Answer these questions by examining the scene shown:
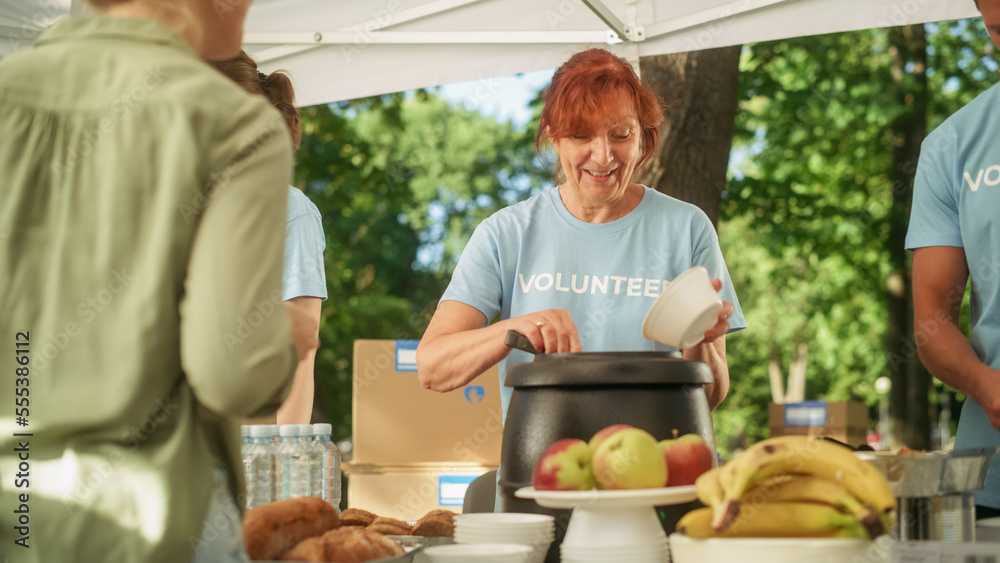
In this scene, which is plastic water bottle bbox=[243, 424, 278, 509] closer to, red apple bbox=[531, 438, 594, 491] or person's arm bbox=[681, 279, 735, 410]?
red apple bbox=[531, 438, 594, 491]

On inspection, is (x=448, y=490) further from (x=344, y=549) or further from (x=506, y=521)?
(x=344, y=549)

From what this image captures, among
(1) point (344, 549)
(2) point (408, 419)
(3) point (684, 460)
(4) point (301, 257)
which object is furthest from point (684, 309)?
(2) point (408, 419)

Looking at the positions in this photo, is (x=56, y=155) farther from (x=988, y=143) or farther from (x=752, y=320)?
(x=752, y=320)

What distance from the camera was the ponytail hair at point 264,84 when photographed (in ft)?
9.21

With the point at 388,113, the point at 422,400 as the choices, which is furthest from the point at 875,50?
the point at 422,400

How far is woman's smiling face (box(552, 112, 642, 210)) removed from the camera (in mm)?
2301

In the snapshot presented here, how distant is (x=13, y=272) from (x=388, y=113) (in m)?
9.62

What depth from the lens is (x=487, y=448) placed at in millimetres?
3684

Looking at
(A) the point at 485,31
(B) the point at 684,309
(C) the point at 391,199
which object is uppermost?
(C) the point at 391,199

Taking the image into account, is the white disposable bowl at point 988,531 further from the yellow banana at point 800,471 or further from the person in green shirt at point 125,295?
the person in green shirt at point 125,295

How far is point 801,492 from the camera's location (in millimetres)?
1212

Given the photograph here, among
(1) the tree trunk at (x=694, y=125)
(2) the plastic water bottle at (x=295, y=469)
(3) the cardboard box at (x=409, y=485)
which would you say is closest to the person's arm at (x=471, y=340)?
(2) the plastic water bottle at (x=295, y=469)

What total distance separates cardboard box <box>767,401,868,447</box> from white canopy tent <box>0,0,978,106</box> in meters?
A: 3.07

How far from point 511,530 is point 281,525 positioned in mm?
372
